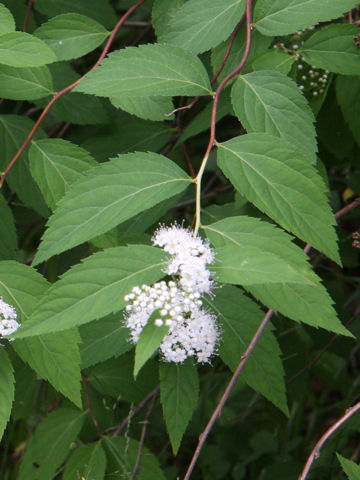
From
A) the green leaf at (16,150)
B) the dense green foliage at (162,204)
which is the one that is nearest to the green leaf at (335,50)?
the dense green foliage at (162,204)

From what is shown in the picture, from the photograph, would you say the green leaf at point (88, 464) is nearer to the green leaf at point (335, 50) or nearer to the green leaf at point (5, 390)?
Answer: the green leaf at point (5, 390)

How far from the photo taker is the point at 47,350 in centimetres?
132

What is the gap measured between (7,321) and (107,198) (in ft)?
1.02

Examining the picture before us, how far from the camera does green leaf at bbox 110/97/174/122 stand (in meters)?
1.77

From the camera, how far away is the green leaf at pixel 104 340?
163 cm

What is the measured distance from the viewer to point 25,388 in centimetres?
227

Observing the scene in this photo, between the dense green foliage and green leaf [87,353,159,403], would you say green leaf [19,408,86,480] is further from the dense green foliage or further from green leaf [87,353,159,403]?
green leaf [87,353,159,403]

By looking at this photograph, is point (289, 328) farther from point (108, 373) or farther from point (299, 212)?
point (299, 212)

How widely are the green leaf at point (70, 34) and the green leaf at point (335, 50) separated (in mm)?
630

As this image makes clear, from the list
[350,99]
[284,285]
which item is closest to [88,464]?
[284,285]

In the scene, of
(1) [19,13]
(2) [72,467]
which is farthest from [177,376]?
(1) [19,13]

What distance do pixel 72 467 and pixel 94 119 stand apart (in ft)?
3.81

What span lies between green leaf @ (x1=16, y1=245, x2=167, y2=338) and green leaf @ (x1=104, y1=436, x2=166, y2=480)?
3.00 ft

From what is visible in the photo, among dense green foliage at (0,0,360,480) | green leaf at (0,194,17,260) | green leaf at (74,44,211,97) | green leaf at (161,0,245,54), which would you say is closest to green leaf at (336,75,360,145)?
dense green foliage at (0,0,360,480)
